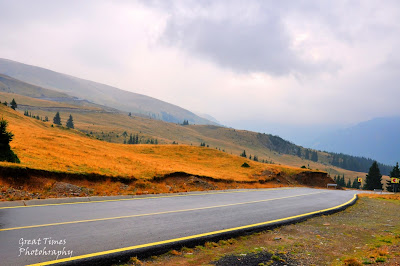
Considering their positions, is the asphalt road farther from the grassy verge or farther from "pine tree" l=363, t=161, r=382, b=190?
"pine tree" l=363, t=161, r=382, b=190

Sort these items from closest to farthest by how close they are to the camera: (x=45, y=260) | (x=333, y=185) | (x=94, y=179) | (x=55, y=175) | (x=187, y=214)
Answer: (x=45, y=260) → (x=187, y=214) → (x=55, y=175) → (x=94, y=179) → (x=333, y=185)

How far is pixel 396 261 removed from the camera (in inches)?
273

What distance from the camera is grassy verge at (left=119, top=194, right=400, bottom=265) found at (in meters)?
6.86

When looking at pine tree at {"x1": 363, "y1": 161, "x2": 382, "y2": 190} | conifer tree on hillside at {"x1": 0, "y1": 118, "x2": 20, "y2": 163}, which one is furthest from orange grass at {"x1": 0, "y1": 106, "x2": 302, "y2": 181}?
pine tree at {"x1": 363, "y1": 161, "x2": 382, "y2": 190}

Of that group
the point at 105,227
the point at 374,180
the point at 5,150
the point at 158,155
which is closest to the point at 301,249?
the point at 105,227

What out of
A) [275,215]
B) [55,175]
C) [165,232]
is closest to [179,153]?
[55,175]

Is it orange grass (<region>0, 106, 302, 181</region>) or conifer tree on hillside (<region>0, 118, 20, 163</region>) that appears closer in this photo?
conifer tree on hillside (<region>0, 118, 20, 163</region>)

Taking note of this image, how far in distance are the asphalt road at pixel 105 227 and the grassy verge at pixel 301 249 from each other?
24.0 inches

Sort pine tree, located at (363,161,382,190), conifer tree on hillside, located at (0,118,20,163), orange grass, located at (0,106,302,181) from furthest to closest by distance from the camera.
Answer: 1. pine tree, located at (363,161,382,190)
2. orange grass, located at (0,106,302,181)
3. conifer tree on hillside, located at (0,118,20,163)

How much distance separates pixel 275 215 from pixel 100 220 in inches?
330

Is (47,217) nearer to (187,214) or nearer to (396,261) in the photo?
(187,214)

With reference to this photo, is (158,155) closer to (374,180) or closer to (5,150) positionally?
(5,150)

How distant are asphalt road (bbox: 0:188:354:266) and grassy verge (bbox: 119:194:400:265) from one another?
61 cm

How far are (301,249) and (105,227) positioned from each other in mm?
6481
